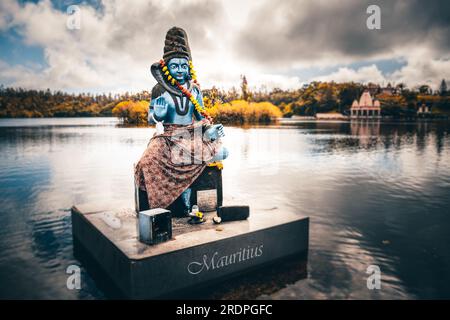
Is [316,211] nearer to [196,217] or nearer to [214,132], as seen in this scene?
[214,132]

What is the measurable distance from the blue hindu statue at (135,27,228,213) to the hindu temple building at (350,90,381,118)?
3164 inches

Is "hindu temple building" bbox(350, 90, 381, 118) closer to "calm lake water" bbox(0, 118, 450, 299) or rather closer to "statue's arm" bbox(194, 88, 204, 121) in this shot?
"calm lake water" bbox(0, 118, 450, 299)

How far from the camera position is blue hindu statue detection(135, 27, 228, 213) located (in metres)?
5.77

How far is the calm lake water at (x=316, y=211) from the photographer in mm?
5395

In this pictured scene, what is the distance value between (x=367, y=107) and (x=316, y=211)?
77.6 meters

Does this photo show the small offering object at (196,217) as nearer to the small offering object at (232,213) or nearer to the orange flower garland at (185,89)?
the small offering object at (232,213)

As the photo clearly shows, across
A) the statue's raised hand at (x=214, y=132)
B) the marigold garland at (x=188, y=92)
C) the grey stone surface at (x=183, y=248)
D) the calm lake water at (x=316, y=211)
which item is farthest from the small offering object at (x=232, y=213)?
the statue's raised hand at (x=214, y=132)

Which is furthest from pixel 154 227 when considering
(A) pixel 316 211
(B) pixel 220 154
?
(A) pixel 316 211

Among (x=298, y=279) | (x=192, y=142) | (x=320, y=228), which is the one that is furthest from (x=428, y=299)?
(x=192, y=142)

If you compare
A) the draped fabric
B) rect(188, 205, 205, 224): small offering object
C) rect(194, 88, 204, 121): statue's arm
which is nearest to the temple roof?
rect(194, 88, 204, 121): statue's arm

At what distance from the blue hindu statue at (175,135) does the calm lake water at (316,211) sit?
138 cm

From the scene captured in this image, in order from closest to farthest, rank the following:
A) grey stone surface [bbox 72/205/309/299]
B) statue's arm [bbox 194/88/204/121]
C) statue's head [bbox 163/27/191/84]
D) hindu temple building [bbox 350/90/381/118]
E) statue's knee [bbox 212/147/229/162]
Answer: grey stone surface [bbox 72/205/309/299]
statue's head [bbox 163/27/191/84]
statue's knee [bbox 212/147/229/162]
statue's arm [bbox 194/88/204/121]
hindu temple building [bbox 350/90/381/118]

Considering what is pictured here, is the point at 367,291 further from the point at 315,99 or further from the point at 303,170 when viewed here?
the point at 315,99

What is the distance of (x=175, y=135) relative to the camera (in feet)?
19.7
